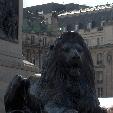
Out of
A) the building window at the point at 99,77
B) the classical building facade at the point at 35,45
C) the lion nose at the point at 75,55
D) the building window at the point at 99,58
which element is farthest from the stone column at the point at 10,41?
the building window at the point at 99,58

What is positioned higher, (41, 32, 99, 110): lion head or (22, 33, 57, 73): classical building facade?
(41, 32, 99, 110): lion head

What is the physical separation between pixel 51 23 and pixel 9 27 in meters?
48.9

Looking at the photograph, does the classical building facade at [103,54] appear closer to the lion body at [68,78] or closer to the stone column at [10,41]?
the stone column at [10,41]

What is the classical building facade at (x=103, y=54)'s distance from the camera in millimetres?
66062

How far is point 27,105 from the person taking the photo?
270 inches

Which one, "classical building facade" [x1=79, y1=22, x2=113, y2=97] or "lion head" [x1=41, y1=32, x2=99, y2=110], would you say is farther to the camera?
"classical building facade" [x1=79, y1=22, x2=113, y2=97]

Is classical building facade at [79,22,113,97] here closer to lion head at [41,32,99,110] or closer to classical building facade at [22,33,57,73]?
classical building facade at [22,33,57,73]

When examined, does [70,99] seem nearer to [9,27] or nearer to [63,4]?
[9,27]

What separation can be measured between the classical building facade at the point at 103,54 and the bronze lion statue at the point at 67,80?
58925 millimetres

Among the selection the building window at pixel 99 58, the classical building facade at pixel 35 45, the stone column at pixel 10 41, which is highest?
the stone column at pixel 10 41

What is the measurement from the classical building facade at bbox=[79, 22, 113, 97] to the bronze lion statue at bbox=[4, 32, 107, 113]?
58.9 m

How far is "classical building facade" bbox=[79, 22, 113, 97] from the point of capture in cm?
6606

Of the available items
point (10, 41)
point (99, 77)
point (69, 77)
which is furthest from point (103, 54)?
point (69, 77)

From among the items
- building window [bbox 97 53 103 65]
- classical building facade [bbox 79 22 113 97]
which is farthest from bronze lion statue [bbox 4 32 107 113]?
building window [bbox 97 53 103 65]
